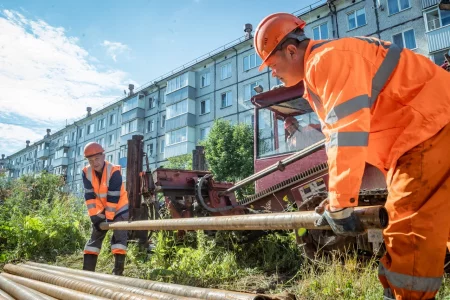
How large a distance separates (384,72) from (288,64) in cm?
56

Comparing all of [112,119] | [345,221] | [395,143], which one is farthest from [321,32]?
[112,119]

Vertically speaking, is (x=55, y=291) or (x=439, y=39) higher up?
(x=439, y=39)

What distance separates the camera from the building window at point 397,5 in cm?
1924

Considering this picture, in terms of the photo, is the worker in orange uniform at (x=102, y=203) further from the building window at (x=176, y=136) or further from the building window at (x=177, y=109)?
the building window at (x=177, y=109)

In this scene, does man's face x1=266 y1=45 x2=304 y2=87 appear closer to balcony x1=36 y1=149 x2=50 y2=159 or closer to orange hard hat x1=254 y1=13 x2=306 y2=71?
orange hard hat x1=254 y1=13 x2=306 y2=71

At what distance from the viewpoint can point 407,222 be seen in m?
1.56

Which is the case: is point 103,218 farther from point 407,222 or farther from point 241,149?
point 241,149

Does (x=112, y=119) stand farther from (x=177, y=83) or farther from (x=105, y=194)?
(x=105, y=194)

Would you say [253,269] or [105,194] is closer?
[253,269]

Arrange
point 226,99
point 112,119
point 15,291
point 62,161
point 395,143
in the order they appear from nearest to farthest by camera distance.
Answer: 1. point 395,143
2. point 15,291
3. point 226,99
4. point 112,119
5. point 62,161

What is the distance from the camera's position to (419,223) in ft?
5.03

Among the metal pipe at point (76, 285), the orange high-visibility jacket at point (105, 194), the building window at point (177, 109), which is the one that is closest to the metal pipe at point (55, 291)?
the metal pipe at point (76, 285)

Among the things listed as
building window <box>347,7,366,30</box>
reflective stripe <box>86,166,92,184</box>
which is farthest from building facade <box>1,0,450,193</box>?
reflective stripe <box>86,166,92,184</box>

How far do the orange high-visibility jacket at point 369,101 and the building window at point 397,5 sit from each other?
21.2m
